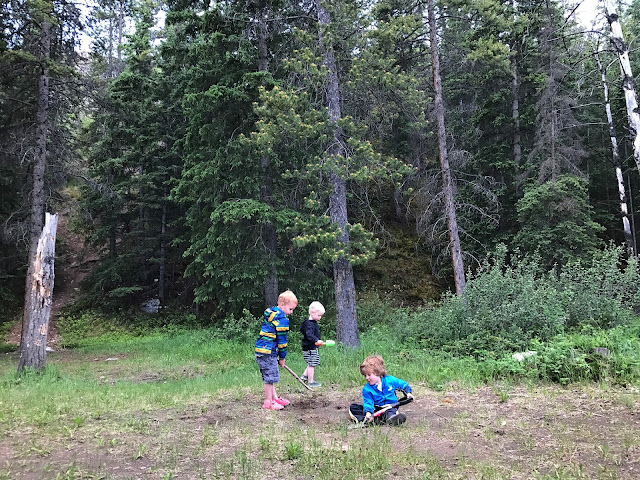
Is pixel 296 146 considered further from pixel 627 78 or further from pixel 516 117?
pixel 516 117

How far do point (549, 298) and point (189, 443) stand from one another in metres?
6.91

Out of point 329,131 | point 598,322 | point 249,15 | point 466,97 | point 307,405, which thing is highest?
point 466,97

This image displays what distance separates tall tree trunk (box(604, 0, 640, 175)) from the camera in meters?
9.59

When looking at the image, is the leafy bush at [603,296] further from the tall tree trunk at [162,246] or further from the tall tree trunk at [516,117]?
the tall tree trunk at [162,246]

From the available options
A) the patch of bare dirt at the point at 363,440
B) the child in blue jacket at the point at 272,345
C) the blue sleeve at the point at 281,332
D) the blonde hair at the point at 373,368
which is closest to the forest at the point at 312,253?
the patch of bare dirt at the point at 363,440

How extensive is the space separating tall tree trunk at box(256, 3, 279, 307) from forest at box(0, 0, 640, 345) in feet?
0.21

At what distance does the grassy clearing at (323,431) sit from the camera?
12.4ft

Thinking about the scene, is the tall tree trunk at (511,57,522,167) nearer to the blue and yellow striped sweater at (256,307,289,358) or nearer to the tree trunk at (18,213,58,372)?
the blue and yellow striped sweater at (256,307,289,358)

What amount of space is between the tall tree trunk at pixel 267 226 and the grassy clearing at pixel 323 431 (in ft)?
16.4

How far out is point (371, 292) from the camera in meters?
18.1

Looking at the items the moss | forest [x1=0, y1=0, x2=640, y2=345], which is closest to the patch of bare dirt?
forest [x1=0, y1=0, x2=640, y2=345]

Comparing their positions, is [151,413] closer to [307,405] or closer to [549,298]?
[307,405]

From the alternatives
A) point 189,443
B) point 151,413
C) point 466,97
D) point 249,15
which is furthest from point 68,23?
point 466,97

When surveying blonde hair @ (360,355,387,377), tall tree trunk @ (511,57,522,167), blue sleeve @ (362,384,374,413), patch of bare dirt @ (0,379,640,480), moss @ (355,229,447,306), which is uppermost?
tall tree trunk @ (511,57,522,167)
